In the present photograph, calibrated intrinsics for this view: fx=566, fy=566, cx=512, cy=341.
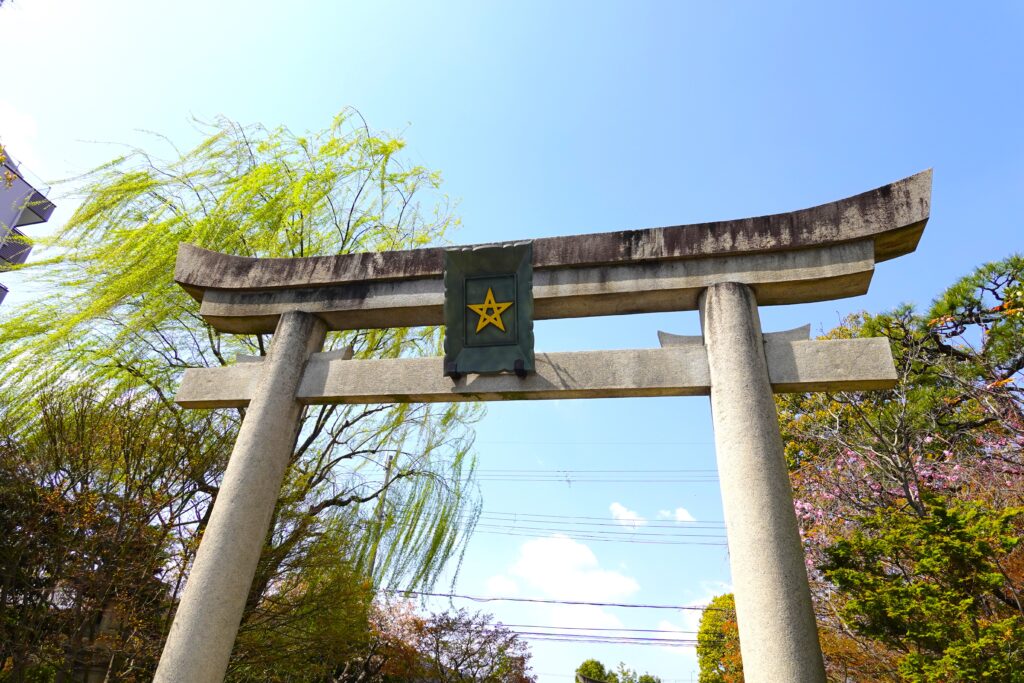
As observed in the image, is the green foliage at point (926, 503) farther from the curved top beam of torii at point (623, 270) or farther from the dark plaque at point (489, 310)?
the dark plaque at point (489, 310)

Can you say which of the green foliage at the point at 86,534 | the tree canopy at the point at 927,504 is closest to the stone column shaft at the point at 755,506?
the tree canopy at the point at 927,504

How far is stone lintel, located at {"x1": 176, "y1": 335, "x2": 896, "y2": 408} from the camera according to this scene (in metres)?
4.16

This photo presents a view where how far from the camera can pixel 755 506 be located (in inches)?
146

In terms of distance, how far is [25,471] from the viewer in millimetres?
6520

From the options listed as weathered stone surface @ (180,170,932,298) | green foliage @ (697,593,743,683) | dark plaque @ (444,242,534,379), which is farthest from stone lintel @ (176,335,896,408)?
green foliage @ (697,593,743,683)

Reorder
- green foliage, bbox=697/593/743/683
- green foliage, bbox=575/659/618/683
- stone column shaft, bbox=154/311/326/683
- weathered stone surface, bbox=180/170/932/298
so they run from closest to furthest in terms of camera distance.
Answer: stone column shaft, bbox=154/311/326/683
weathered stone surface, bbox=180/170/932/298
green foliage, bbox=697/593/743/683
green foliage, bbox=575/659/618/683

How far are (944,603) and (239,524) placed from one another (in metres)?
5.65

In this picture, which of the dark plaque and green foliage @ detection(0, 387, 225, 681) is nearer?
the dark plaque

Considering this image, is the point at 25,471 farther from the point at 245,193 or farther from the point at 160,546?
the point at 245,193

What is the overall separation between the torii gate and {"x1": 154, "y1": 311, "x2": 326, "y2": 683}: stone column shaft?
1cm

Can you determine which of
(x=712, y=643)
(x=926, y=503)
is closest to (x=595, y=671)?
(x=712, y=643)

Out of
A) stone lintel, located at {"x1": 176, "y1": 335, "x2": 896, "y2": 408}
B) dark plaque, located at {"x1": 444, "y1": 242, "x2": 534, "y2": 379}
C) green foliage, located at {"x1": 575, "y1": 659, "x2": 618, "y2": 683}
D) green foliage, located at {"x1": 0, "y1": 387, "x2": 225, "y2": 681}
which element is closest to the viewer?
stone lintel, located at {"x1": 176, "y1": 335, "x2": 896, "y2": 408}

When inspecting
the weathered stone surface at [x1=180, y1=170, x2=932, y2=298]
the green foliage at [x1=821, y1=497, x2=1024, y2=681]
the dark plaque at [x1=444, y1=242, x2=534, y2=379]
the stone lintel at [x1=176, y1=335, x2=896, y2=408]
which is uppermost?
the weathered stone surface at [x1=180, y1=170, x2=932, y2=298]

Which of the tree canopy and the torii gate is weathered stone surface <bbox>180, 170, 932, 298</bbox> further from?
the tree canopy
